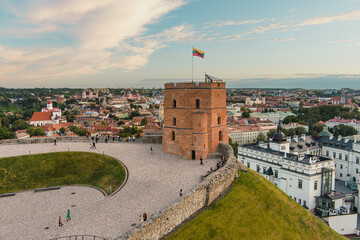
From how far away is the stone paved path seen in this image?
554 inches

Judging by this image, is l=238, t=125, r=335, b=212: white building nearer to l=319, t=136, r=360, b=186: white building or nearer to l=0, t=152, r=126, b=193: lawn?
l=319, t=136, r=360, b=186: white building

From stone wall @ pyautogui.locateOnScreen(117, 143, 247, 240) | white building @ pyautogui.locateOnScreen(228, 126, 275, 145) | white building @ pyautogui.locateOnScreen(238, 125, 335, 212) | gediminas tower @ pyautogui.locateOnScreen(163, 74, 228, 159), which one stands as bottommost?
white building @ pyautogui.locateOnScreen(228, 126, 275, 145)

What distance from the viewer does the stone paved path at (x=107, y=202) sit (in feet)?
46.1

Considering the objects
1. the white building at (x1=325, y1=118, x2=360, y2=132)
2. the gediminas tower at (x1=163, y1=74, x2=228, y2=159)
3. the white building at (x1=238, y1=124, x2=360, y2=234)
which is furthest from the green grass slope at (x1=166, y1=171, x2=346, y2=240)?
the white building at (x1=325, y1=118, x2=360, y2=132)

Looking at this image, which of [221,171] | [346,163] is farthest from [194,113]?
[346,163]

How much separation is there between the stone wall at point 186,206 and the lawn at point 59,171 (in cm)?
753

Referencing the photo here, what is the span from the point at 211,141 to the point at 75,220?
13062 mm

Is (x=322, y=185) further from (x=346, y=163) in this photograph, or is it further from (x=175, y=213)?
(x=175, y=213)

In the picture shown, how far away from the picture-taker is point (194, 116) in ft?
76.2

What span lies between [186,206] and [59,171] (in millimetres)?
14657

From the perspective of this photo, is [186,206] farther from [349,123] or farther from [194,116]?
[349,123]

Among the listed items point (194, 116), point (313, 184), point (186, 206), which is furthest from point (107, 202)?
point (313, 184)

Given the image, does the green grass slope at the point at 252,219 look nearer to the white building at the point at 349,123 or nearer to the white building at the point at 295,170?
the white building at the point at 295,170

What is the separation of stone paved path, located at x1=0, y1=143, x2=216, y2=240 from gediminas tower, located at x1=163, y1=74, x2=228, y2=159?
1.28 metres
